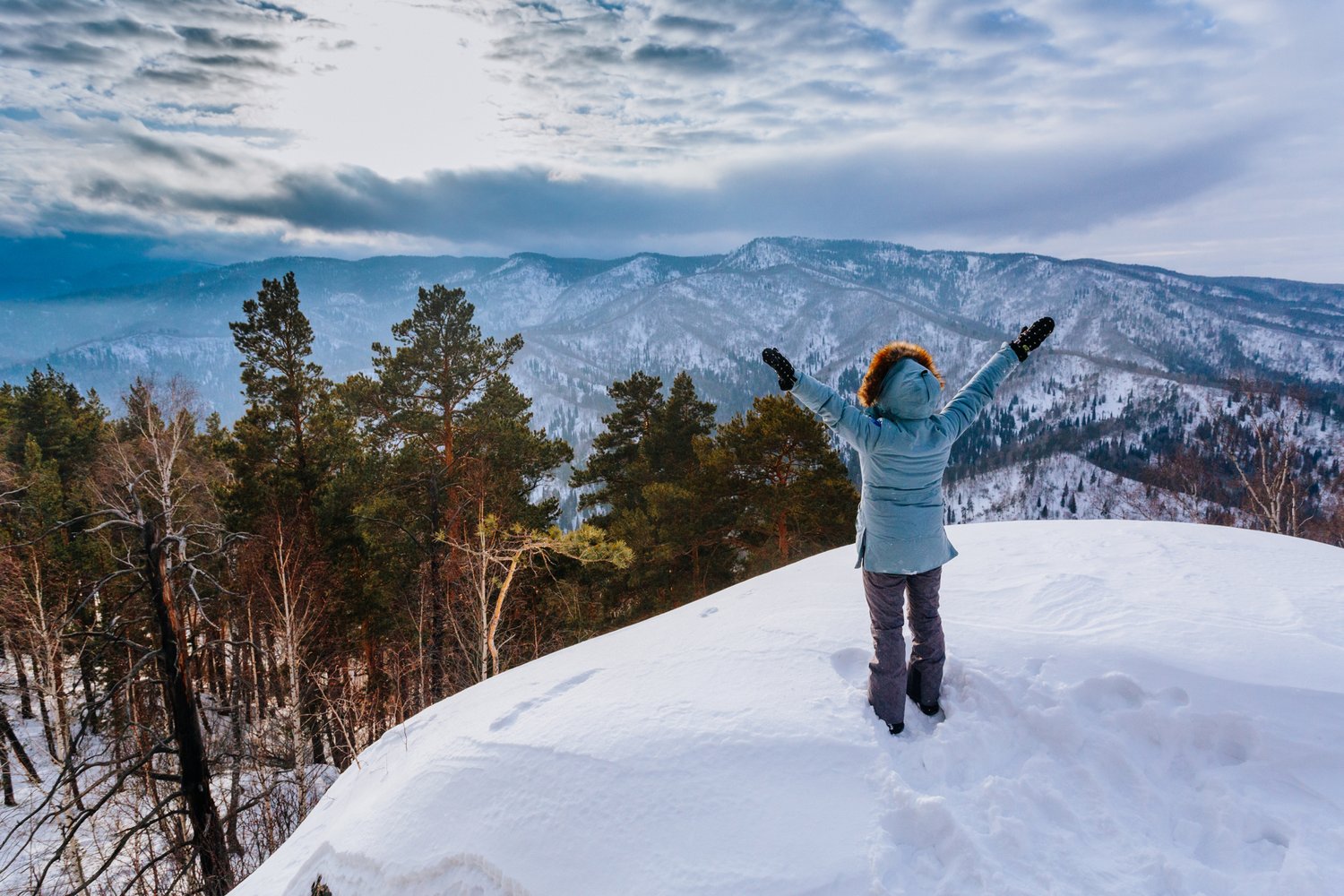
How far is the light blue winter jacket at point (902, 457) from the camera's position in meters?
3.43

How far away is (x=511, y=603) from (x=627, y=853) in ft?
47.5

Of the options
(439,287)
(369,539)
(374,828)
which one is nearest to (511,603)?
(369,539)

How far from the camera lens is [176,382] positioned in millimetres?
13242

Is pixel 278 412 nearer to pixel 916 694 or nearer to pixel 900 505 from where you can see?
pixel 900 505

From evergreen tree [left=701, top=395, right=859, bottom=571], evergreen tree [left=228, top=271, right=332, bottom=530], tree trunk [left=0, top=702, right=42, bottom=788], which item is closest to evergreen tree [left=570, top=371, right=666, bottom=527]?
evergreen tree [left=701, top=395, right=859, bottom=571]

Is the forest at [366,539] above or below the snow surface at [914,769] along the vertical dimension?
below

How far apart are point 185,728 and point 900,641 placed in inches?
311

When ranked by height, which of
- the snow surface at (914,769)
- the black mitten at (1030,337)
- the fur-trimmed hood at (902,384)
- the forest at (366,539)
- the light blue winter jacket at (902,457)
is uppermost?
the black mitten at (1030,337)

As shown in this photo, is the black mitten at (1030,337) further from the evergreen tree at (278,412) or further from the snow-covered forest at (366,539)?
the evergreen tree at (278,412)

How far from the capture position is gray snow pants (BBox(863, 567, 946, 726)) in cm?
339

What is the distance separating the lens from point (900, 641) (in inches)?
134

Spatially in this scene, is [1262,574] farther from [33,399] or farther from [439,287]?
[33,399]

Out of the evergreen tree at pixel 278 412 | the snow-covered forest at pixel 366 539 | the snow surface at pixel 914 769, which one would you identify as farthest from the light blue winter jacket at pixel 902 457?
the evergreen tree at pixel 278 412

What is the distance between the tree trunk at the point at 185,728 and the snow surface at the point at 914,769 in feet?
11.1
